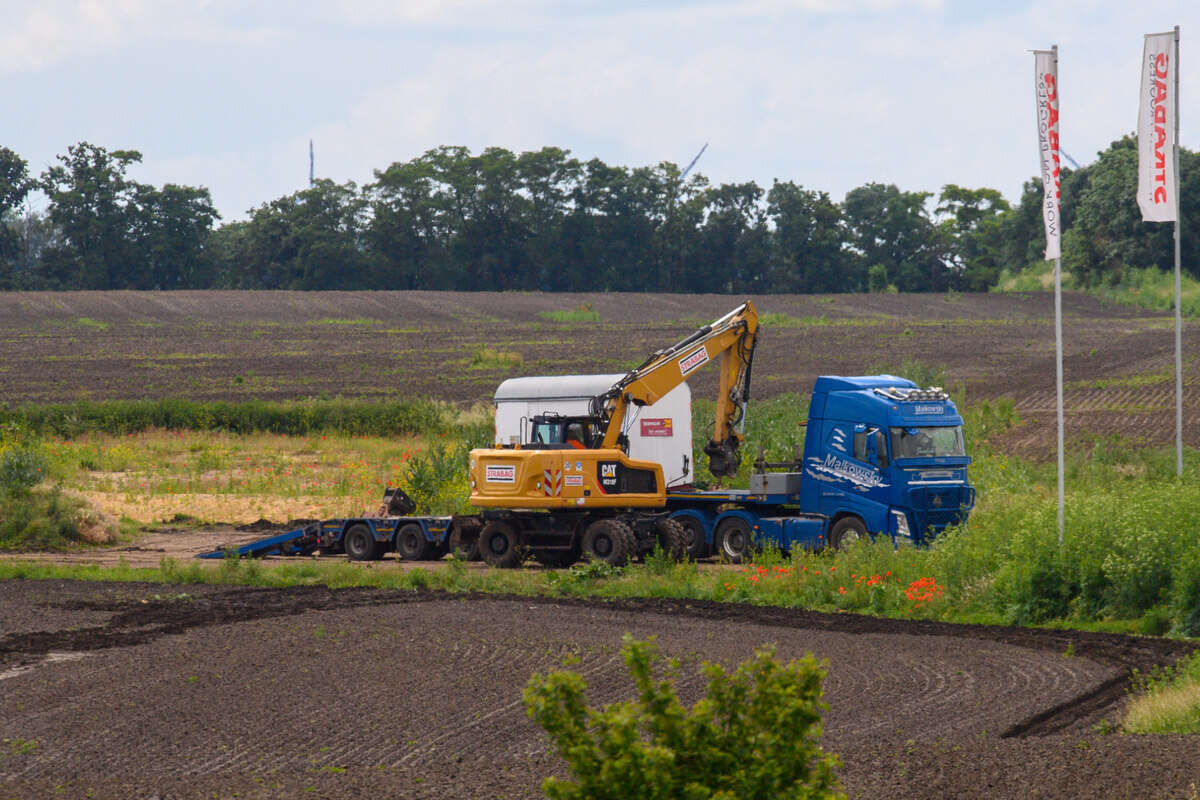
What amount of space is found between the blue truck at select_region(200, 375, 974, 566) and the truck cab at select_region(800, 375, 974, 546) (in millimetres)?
16

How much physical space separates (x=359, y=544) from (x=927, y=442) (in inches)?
416

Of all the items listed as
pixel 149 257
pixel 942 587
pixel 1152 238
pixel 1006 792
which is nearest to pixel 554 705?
pixel 1006 792

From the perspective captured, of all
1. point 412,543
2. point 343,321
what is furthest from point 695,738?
point 343,321

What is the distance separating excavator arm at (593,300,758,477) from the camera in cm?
2491

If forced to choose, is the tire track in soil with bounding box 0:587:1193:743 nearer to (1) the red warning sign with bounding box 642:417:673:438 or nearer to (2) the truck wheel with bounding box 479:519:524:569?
(2) the truck wheel with bounding box 479:519:524:569

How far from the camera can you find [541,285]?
116 metres

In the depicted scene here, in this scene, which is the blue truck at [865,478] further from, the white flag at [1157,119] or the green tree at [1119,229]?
the green tree at [1119,229]

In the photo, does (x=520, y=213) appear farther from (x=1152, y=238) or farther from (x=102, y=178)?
(x=1152, y=238)

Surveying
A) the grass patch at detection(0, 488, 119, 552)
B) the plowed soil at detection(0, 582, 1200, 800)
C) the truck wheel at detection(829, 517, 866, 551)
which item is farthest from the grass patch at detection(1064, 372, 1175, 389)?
the plowed soil at detection(0, 582, 1200, 800)

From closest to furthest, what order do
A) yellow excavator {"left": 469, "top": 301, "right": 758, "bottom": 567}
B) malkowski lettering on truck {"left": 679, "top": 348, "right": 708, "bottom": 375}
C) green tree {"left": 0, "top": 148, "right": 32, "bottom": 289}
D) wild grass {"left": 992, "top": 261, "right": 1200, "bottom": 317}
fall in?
yellow excavator {"left": 469, "top": 301, "right": 758, "bottom": 567} → malkowski lettering on truck {"left": 679, "top": 348, "right": 708, "bottom": 375} → wild grass {"left": 992, "top": 261, "right": 1200, "bottom": 317} → green tree {"left": 0, "top": 148, "right": 32, "bottom": 289}

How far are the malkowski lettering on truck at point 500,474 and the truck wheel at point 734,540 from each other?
3.64m

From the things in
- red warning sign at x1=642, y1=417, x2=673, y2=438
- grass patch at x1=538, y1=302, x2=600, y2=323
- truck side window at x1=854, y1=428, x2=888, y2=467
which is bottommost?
truck side window at x1=854, y1=428, x2=888, y2=467

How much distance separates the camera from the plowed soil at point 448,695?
983 cm

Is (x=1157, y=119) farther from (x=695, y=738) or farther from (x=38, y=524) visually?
(x=38, y=524)
